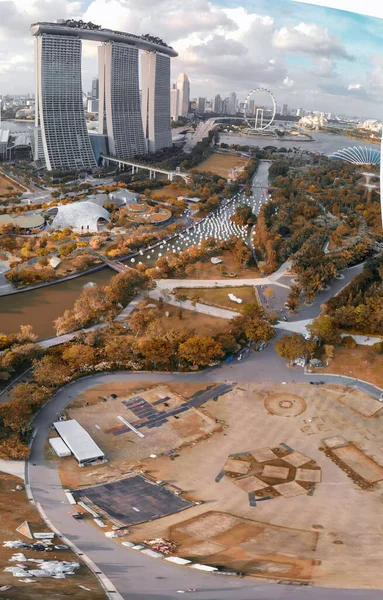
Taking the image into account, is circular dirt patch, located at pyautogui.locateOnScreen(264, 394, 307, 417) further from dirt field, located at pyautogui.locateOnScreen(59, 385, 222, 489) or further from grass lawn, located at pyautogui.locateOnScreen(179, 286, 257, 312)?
grass lawn, located at pyautogui.locateOnScreen(179, 286, 257, 312)

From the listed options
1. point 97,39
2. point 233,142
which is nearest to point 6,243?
point 97,39

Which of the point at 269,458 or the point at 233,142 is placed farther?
the point at 233,142

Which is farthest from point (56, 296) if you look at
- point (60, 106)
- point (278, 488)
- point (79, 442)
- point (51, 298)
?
point (60, 106)

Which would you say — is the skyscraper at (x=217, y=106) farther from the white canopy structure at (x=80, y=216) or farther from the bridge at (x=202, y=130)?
the white canopy structure at (x=80, y=216)

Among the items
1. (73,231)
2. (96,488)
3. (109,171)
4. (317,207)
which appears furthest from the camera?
(109,171)

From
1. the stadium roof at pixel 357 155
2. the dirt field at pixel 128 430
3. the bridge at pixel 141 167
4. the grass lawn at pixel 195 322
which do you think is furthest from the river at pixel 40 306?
the stadium roof at pixel 357 155

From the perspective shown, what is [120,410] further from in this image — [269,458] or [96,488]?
[269,458]
